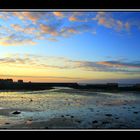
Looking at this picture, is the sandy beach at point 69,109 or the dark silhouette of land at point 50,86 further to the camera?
the dark silhouette of land at point 50,86

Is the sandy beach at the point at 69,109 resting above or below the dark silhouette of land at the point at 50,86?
below

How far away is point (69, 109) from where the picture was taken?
2348mm

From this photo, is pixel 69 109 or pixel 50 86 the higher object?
pixel 50 86

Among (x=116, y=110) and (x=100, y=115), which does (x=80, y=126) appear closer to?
(x=100, y=115)

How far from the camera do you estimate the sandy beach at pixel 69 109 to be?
87.7 inches

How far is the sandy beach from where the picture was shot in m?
2.23

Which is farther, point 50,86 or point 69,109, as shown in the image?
point 50,86

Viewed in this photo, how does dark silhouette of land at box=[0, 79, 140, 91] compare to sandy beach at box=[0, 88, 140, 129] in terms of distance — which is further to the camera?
dark silhouette of land at box=[0, 79, 140, 91]

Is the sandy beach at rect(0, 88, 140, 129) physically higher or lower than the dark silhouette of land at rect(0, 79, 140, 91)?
lower
